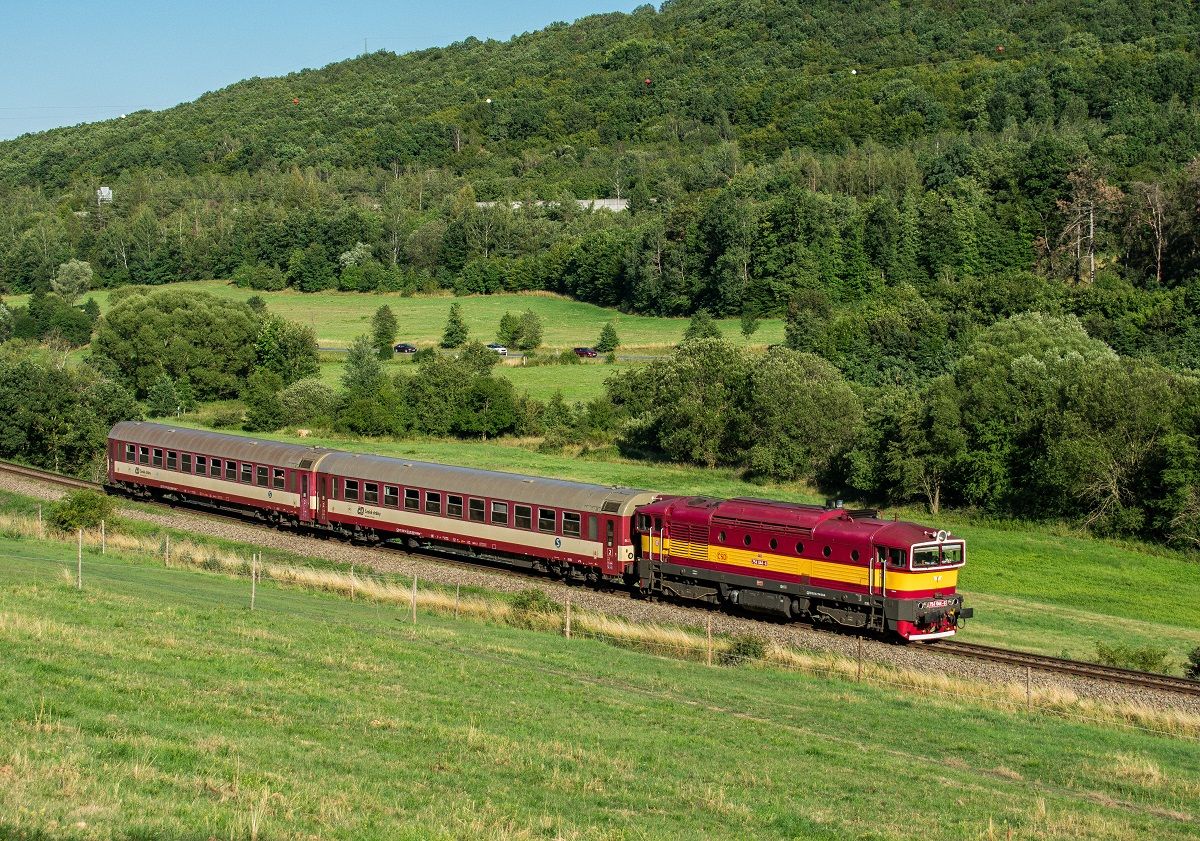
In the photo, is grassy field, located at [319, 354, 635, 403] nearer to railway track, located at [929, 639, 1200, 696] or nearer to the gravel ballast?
the gravel ballast

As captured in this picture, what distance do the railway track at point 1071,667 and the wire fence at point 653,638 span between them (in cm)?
224

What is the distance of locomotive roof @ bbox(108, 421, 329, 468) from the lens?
46.6 m

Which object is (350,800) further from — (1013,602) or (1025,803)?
(1013,602)

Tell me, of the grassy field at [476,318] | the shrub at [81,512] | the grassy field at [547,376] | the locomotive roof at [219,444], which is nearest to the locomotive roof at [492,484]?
the locomotive roof at [219,444]

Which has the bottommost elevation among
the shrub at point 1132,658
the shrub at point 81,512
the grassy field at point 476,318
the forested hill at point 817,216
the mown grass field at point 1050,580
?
the mown grass field at point 1050,580

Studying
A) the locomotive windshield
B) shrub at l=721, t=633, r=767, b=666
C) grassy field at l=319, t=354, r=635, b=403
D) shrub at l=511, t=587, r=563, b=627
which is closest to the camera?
shrub at l=721, t=633, r=767, b=666

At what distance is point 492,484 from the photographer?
131 ft

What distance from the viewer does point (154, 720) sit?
15.4 meters

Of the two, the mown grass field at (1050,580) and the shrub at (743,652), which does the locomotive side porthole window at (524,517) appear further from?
the mown grass field at (1050,580)

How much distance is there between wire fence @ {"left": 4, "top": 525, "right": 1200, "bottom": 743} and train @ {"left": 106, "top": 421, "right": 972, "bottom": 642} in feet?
8.08

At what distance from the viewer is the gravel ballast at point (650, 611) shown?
27328mm

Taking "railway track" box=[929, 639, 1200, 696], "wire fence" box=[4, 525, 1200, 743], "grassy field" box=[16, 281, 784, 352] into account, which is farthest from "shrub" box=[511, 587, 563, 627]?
"grassy field" box=[16, 281, 784, 352]

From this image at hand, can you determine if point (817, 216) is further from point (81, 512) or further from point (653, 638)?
point (653, 638)

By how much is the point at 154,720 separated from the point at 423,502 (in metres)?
26.4
